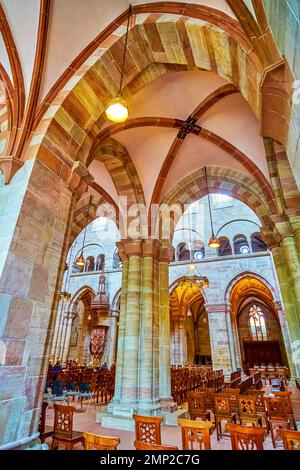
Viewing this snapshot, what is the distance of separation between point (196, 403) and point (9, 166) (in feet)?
19.3

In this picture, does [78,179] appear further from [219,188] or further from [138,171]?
[219,188]

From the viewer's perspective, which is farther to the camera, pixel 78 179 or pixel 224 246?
pixel 224 246

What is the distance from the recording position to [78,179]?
4117mm

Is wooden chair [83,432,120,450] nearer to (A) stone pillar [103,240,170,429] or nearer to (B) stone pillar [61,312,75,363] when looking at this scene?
(A) stone pillar [103,240,170,429]

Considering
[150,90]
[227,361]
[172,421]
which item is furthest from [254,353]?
[150,90]

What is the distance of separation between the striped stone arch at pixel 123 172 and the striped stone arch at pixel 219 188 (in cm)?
101

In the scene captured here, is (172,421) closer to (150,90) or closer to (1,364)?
(1,364)

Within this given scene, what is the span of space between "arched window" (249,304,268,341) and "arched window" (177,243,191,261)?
9664 mm

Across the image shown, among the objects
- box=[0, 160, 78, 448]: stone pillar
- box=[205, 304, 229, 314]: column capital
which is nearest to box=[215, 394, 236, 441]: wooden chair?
box=[0, 160, 78, 448]: stone pillar

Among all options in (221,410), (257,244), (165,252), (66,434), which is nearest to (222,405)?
(221,410)

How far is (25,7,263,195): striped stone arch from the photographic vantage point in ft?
11.9

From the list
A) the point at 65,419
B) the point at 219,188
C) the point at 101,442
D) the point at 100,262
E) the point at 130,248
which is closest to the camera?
the point at 101,442

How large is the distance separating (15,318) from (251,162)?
21.6ft
